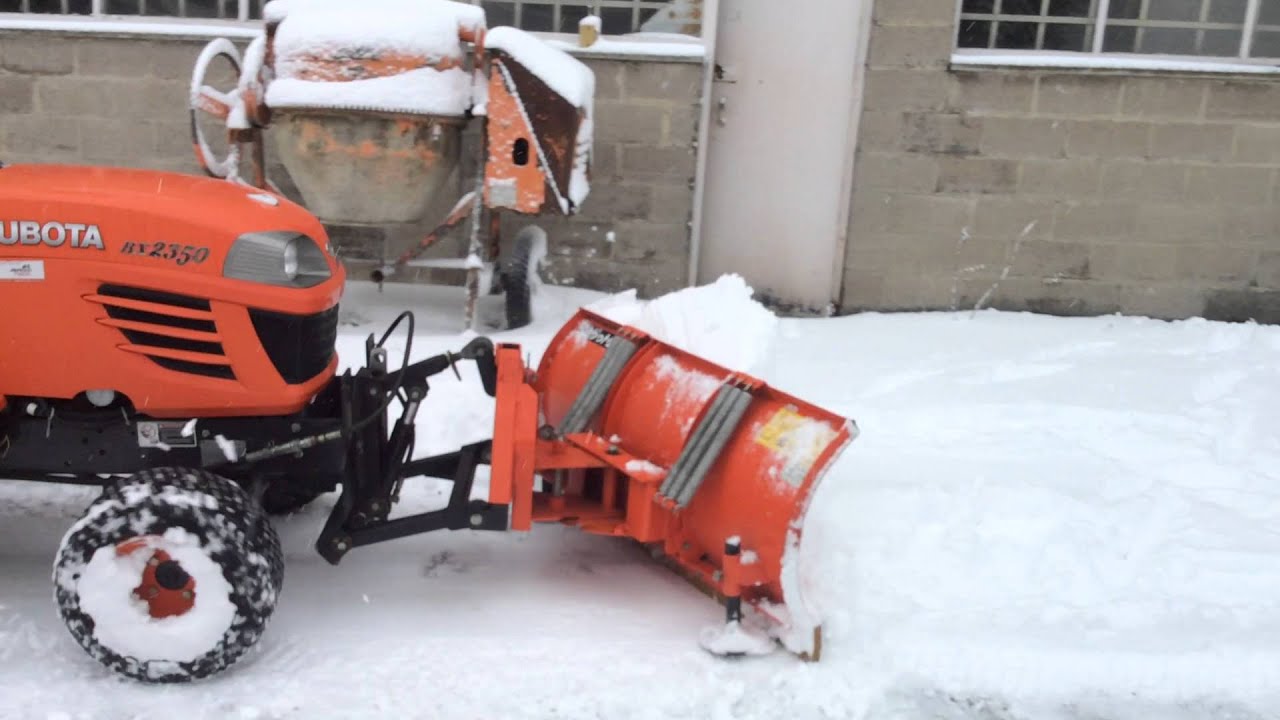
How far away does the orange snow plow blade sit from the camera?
2.88 m

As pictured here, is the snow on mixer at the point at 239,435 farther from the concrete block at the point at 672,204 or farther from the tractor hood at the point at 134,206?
the concrete block at the point at 672,204

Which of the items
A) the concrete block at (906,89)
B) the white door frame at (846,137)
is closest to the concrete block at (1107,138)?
the concrete block at (906,89)

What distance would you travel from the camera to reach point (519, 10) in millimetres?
6656

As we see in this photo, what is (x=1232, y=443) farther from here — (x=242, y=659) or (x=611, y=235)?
(x=242, y=659)

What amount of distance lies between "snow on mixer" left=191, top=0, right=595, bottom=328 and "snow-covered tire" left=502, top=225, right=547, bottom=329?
245 millimetres

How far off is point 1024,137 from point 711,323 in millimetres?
3254

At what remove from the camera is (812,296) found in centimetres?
711

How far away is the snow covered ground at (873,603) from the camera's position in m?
2.80

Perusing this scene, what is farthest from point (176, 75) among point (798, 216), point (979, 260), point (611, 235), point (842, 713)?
point (842, 713)

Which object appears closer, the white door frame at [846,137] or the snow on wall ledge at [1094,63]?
the white door frame at [846,137]

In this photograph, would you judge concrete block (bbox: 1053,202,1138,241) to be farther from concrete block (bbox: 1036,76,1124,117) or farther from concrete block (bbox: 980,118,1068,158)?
concrete block (bbox: 1036,76,1124,117)

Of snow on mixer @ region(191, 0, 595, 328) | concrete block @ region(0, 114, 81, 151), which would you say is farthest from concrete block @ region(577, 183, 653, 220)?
concrete block @ region(0, 114, 81, 151)

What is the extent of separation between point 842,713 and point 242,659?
1.54 metres

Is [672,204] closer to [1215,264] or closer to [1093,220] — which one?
[1093,220]
